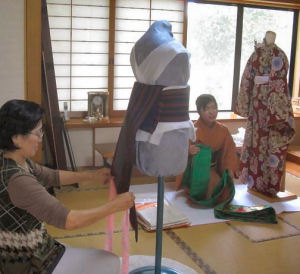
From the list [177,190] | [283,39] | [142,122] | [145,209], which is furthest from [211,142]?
[283,39]

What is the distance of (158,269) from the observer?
7.55ft

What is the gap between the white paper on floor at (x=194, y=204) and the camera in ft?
11.1

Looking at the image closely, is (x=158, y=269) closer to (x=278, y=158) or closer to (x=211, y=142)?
(x=211, y=142)

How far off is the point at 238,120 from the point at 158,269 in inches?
134

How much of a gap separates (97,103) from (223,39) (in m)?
2.02

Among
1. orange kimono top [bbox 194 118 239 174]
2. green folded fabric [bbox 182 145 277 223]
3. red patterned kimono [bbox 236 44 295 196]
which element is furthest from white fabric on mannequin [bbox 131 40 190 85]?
red patterned kimono [bbox 236 44 295 196]

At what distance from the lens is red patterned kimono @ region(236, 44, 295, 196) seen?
3.77m

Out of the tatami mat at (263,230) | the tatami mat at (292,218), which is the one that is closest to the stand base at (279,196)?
the tatami mat at (292,218)

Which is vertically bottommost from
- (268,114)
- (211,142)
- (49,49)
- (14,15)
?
(211,142)

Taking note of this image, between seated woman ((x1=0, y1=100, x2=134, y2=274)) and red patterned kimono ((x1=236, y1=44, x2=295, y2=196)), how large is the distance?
2.42m

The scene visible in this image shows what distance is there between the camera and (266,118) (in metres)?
3.88

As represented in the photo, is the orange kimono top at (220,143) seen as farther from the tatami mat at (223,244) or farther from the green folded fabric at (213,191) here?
the tatami mat at (223,244)

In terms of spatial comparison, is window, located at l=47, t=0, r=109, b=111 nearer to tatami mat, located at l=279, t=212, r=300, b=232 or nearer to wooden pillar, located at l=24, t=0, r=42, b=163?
wooden pillar, located at l=24, t=0, r=42, b=163

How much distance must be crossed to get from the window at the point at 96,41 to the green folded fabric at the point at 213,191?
160 centimetres
